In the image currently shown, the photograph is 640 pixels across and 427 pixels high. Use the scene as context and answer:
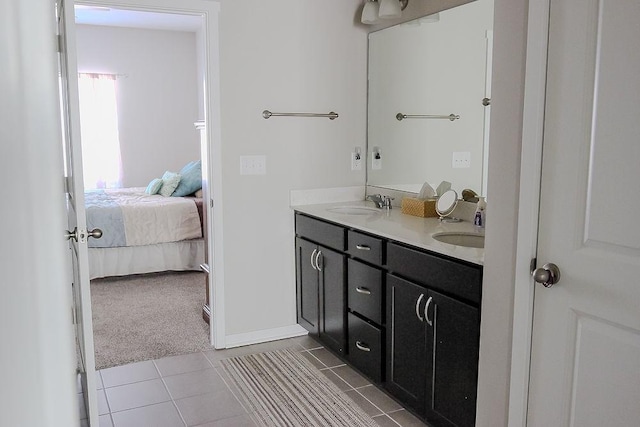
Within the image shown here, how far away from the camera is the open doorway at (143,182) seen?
3.89 meters

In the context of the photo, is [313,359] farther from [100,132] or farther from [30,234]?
[100,132]

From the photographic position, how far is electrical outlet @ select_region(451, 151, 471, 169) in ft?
9.89

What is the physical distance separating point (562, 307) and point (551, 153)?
0.46 metres

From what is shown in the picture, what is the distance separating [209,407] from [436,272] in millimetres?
1296

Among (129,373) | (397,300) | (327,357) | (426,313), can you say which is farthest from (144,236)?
(426,313)

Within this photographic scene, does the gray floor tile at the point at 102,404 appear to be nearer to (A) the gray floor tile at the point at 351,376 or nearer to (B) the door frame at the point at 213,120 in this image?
(B) the door frame at the point at 213,120

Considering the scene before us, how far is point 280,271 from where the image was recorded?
11.8ft

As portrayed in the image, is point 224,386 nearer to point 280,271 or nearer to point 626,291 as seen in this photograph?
point 280,271

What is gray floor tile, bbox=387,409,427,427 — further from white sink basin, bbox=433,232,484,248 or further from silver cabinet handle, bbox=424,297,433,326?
white sink basin, bbox=433,232,484,248

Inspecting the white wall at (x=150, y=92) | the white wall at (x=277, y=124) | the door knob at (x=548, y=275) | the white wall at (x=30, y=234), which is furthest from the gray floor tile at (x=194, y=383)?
the white wall at (x=150, y=92)

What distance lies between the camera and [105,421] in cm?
258

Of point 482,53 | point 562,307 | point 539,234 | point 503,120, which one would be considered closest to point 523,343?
point 562,307

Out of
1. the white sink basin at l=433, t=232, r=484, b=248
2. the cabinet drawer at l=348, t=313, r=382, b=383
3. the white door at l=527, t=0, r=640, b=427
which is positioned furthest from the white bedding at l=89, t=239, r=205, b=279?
the white door at l=527, t=0, r=640, b=427

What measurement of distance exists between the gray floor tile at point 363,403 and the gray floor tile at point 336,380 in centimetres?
5
